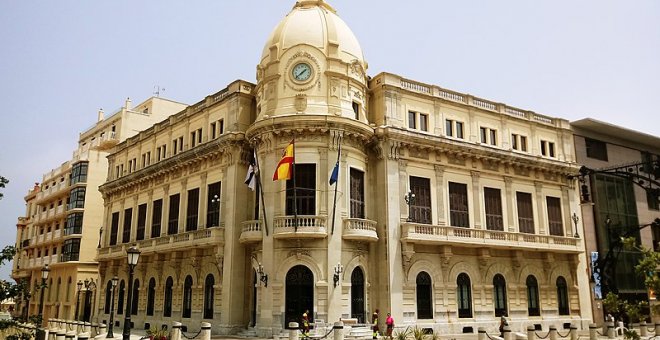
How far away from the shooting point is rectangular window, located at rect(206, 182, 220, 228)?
36709 mm

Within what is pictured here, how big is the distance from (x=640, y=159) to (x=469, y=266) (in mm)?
24216

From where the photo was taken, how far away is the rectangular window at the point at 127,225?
156 ft

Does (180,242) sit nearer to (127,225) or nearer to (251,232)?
(251,232)

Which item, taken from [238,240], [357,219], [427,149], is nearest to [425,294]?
[357,219]

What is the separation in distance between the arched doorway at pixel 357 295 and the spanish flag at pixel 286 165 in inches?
285

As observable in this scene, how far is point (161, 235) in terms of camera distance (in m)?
42.2

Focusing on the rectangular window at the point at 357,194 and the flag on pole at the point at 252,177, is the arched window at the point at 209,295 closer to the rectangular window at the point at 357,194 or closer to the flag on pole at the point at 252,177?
the flag on pole at the point at 252,177

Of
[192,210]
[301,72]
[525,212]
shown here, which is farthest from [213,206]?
[525,212]

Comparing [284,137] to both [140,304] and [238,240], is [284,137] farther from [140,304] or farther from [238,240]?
[140,304]

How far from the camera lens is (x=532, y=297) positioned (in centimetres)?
3922

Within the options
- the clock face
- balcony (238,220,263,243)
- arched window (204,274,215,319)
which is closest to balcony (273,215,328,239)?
balcony (238,220,263,243)

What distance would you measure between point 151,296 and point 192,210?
8.68 m

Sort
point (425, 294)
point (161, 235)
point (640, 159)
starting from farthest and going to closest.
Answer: point (640, 159)
point (161, 235)
point (425, 294)

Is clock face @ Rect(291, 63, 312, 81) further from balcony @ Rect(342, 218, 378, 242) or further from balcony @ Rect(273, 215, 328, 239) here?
balcony @ Rect(342, 218, 378, 242)
